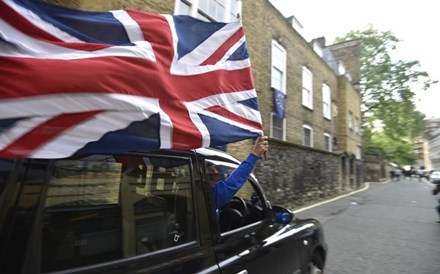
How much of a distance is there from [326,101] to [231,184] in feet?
60.2

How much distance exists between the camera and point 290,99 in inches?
583

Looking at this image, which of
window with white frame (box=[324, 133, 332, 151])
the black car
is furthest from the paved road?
window with white frame (box=[324, 133, 332, 151])

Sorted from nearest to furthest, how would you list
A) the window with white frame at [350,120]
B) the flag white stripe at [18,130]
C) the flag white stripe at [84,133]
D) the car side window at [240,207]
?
the flag white stripe at [18,130] < the flag white stripe at [84,133] < the car side window at [240,207] < the window with white frame at [350,120]

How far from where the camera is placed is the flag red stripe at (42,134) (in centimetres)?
145

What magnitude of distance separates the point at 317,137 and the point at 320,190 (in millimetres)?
3027

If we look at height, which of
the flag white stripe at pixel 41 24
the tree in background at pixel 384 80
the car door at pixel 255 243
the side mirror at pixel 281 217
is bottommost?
the car door at pixel 255 243

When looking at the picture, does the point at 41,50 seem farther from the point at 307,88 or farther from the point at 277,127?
the point at 307,88

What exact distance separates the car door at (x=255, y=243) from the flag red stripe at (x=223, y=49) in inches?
30.0

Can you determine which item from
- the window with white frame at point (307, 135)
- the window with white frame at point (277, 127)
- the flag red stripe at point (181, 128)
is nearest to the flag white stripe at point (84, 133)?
the flag red stripe at point (181, 128)

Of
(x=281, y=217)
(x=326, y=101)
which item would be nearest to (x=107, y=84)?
(x=281, y=217)

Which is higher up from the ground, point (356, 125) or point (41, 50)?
point (356, 125)

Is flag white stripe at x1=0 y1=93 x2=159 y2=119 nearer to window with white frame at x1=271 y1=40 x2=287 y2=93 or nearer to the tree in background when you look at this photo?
window with white frame at x1=271 y1=40 x2=287 y2=93

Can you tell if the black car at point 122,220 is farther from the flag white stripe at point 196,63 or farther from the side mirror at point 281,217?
the flag white stripe at point 196,63

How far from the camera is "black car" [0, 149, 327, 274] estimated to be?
152cm
